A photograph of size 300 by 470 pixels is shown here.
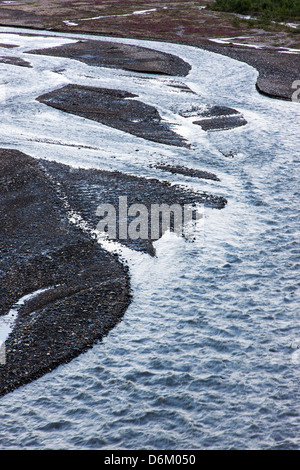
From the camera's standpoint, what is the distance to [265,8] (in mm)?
59406

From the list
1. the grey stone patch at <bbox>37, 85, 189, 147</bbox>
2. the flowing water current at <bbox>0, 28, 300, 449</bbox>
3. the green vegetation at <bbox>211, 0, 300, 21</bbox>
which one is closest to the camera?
the flowing water current at <bbox>0, 28, 300, 449</bbox>

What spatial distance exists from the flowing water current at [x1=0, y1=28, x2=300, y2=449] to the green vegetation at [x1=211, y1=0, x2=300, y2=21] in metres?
41.3

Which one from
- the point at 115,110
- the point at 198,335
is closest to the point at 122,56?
the point at 115,110

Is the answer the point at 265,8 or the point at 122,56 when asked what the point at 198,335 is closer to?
the point at 122,56

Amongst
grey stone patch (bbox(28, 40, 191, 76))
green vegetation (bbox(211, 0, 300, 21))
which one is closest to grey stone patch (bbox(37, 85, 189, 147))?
grey stone patch (bbox(28, 40, 191, 76))

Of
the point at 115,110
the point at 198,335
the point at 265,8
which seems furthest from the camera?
the point at 265,8

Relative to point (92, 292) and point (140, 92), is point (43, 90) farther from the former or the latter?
point (92, 292)

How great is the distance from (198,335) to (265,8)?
58576 mm

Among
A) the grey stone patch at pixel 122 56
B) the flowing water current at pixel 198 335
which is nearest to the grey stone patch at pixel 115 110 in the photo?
the flowing water current at pixel 198 335

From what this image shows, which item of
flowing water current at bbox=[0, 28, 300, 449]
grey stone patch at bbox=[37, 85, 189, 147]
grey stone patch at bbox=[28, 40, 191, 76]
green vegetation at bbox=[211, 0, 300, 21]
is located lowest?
flowing water current at bbox=[0, 28, 300, 449]

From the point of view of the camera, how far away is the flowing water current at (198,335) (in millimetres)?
8086

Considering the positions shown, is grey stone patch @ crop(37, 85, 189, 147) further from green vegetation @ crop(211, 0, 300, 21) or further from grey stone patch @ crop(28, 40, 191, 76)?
green vegetation @ crop(211, 0, 300, 21)

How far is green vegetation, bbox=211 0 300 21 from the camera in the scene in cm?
5553

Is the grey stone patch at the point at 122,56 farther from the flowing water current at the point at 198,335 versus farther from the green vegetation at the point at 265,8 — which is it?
the green vegetation at the point at 265,8
